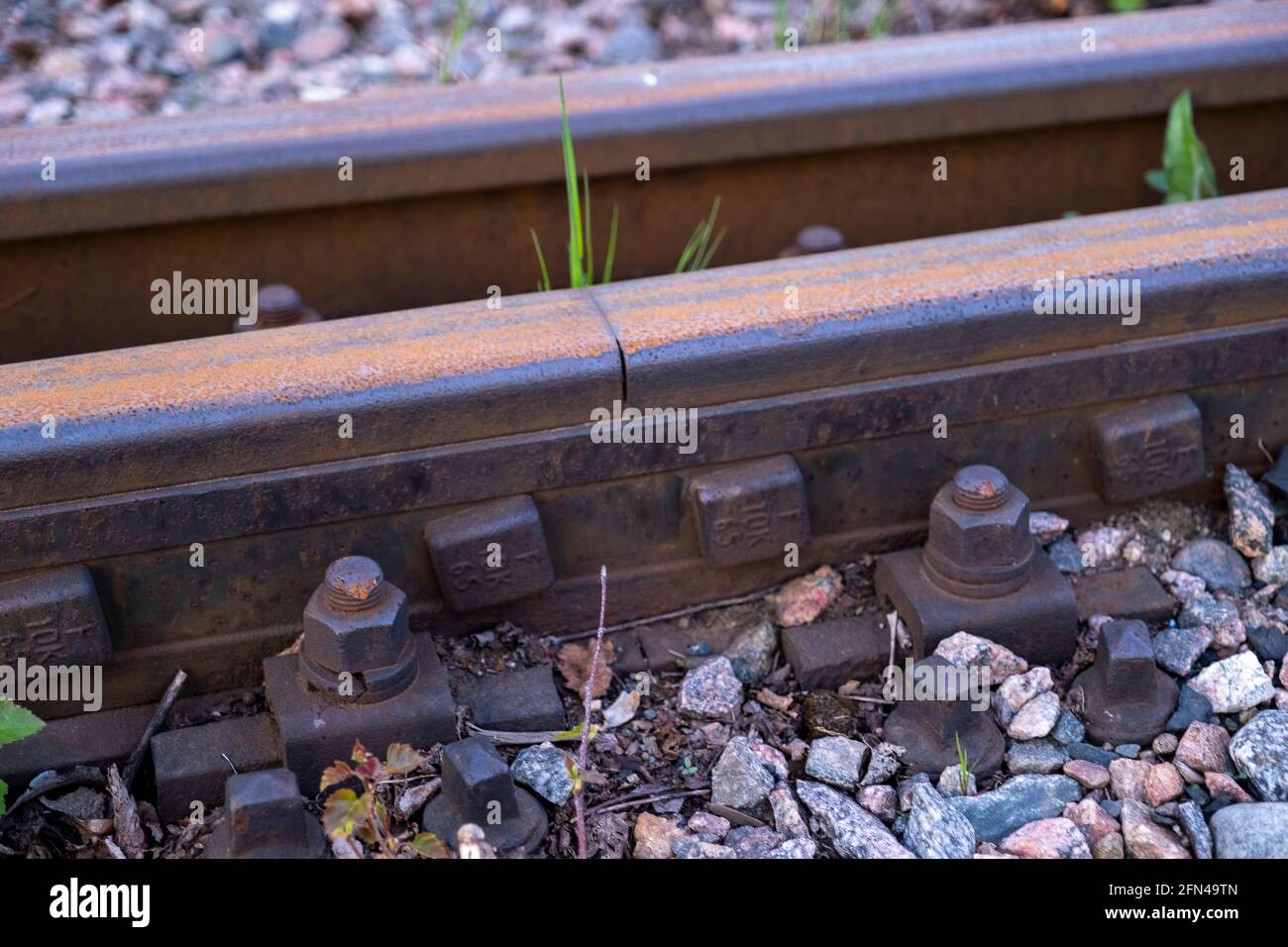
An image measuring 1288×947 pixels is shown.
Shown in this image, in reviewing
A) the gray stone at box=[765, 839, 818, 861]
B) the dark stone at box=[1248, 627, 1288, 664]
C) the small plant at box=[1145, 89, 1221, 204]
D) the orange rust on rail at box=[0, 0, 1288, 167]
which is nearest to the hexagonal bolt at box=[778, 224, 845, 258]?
the orange rust on rail at box=[0, 0, 1288, 167]

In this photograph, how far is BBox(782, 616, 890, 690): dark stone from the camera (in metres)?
2.73

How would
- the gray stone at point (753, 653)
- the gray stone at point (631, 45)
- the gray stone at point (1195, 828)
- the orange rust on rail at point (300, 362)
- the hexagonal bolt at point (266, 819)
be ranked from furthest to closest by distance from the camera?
the gray stone at point (631, 45), the gray stone at point (753, 653), the orange rust on rail at point (300, 362), the gray stone at point (1195, 828), the hexagonal bolt at point (266, 819)

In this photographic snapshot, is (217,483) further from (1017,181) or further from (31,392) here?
(1017,181)

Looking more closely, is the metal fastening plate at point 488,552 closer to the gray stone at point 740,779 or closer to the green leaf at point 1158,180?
the gray stone at point 740,779

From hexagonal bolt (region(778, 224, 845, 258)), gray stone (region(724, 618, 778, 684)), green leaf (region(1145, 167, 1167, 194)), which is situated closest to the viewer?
gray stone (region(724, 618, 778, 684))

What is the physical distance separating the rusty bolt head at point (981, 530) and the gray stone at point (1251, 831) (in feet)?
1.82

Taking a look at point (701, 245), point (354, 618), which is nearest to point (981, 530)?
point (354, 618)

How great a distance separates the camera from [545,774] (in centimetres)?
247

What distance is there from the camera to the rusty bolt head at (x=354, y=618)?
240cm

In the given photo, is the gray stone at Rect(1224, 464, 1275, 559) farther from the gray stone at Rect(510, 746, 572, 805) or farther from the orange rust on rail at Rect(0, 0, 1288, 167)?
the gray stone at Rect(510, 746, 572, 805)

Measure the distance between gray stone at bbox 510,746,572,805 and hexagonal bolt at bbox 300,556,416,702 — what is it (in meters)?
0.25

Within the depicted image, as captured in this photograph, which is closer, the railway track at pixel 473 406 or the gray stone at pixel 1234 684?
the railway track at pixel 473 406

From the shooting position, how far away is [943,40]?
3.88 m

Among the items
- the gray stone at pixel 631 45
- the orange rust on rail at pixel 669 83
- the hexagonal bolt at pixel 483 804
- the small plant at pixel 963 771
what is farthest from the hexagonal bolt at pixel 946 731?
the gray stone at pixel 631 45
